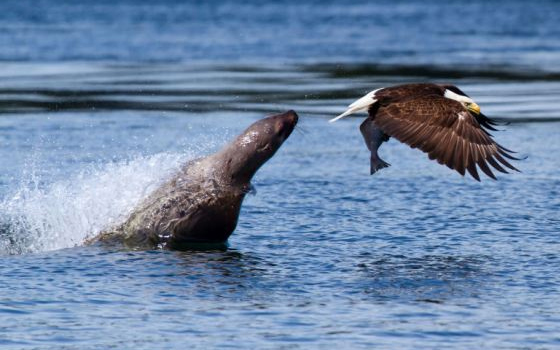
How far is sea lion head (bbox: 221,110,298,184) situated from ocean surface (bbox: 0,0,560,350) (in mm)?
642

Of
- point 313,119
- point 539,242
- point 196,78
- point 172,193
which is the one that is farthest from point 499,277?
point 196,78

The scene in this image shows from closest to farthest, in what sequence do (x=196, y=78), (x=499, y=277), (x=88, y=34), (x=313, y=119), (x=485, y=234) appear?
(x=499, y=277) < (x=485, y=234) < (x=313, y=119) < (x=196, y=78) < (x=88, y=34)

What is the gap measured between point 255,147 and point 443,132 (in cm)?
163

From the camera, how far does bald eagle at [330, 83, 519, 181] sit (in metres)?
10.6

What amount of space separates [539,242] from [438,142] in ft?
4.06

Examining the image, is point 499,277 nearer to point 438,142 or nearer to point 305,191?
point 438,142

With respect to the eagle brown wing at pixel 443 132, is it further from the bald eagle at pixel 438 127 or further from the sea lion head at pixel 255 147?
the sea lion head at pixel 255 147

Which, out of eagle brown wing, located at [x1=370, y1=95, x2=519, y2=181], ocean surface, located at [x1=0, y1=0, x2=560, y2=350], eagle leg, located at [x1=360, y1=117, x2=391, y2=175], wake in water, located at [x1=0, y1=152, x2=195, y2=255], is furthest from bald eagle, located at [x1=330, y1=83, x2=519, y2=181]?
wake in water, located at [x1=0, y1=152, x2=195, y2=255]

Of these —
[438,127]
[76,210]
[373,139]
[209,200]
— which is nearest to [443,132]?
[438,127]

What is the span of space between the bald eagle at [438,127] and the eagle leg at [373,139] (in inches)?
21.5

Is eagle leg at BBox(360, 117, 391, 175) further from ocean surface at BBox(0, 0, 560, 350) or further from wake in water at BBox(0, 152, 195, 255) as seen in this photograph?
wake in water at BBox(0, 152, 195, 255)

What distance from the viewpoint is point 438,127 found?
10.8 metres

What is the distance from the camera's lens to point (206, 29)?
38312 millimetres

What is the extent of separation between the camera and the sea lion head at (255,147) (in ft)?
36.1
